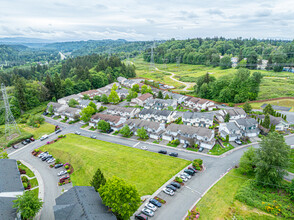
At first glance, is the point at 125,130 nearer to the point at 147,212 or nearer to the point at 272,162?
the point at 147,212

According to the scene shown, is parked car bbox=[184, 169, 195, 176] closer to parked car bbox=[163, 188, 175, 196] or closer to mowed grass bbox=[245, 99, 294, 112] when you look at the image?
parked car bbox=[163, 188, 175, 196]

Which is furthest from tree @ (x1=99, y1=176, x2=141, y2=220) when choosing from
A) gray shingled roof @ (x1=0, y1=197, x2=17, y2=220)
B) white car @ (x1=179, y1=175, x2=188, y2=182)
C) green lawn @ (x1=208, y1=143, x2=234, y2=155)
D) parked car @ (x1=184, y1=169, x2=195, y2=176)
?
green lawn @ (x1=208, y1=143, x2=234, y2=155)

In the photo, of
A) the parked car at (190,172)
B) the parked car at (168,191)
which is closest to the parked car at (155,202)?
the parked car at (168,191)

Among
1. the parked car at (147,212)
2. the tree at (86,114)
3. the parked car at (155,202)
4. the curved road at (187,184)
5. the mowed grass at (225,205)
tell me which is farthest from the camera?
the tree at (86,114)

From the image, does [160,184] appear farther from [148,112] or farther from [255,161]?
[148,112]

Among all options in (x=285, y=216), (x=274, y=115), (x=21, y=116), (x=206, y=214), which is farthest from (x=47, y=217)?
(x=274, y=115)

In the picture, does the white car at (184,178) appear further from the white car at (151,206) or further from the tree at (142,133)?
the tree at (142,133)

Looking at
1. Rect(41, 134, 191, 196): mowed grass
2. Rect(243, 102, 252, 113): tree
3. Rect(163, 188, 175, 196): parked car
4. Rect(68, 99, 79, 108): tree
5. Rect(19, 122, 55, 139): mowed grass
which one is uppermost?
Rect(243, 102, 252, 113): tree
